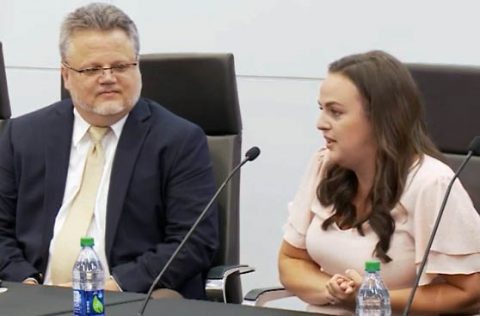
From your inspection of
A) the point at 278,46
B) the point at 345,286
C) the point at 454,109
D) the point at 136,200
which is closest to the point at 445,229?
the point at 345,286

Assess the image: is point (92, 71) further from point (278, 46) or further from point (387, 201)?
point (278, 46)

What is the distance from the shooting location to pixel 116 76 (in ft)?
10.1

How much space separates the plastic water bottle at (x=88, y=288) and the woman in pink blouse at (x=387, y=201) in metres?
0.52

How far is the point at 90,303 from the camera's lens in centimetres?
224

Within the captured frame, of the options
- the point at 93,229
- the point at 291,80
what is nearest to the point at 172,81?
the point at 93,229

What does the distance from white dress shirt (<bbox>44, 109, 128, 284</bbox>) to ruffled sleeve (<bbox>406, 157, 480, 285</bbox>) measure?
958 millimetres

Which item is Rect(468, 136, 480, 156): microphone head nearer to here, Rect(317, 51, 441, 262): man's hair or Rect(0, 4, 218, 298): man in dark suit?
Rect(317, 51, 441, 262): man's hair

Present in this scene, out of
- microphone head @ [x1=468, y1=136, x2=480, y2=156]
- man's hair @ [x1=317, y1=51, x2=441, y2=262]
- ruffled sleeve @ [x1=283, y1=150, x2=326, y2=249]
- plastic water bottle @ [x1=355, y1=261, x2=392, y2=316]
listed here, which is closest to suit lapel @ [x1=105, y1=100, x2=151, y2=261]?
ruffled sleeve @ [x1=283, y1=150, x2=326, y2=249]

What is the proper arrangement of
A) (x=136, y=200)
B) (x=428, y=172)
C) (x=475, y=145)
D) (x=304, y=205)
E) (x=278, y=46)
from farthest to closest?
(x=278, y=46) < (x=136, y=200) < (x=304, y=205) < (x=428, y=172) < (x=475, y=145)

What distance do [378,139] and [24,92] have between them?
2.66 meters

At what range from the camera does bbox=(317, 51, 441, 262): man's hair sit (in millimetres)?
2504

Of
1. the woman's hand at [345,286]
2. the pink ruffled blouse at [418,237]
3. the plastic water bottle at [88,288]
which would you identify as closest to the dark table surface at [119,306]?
the plastic water bottle at [88,288]

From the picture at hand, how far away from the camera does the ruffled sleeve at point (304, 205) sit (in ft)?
8.96

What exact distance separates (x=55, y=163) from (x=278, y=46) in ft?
4.46
